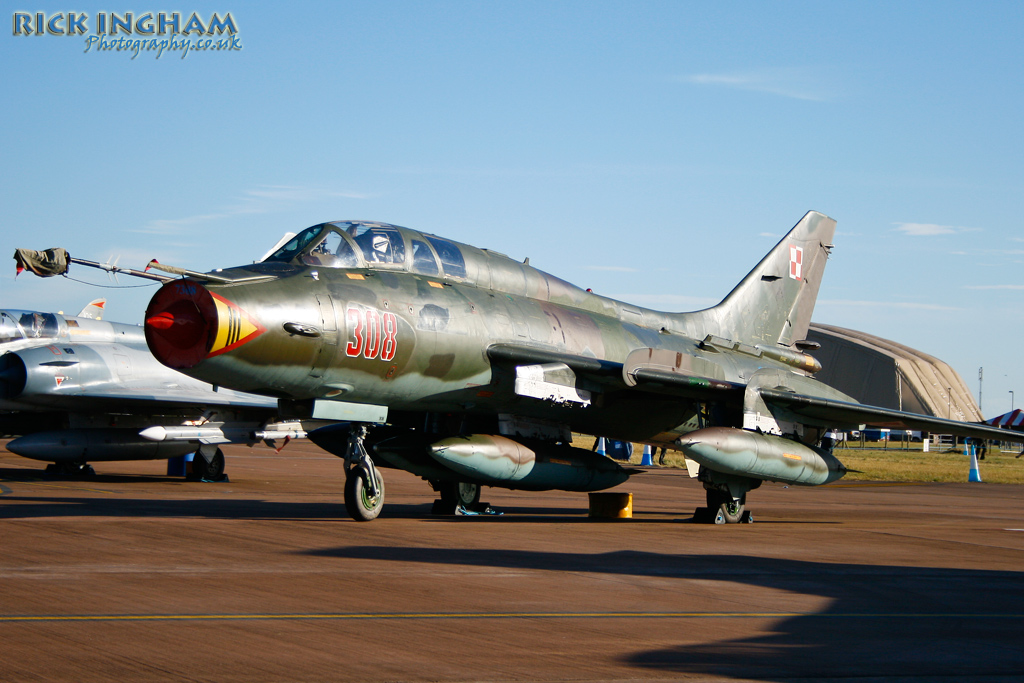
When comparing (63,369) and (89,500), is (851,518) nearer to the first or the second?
(89,500)

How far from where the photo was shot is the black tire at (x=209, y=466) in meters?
22.5

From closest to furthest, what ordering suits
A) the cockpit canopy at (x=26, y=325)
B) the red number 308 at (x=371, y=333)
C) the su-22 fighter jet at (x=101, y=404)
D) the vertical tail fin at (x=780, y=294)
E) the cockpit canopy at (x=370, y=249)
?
the red number 308 at (x=371, y=333), the cockpit canopy at (x=370, y=249), the vertical tail fin at (x=780, y=294), the su-22 fighter jet at (x=101, y=404), the cockpit canopy at (x=26, y=325)

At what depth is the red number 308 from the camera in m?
11.7

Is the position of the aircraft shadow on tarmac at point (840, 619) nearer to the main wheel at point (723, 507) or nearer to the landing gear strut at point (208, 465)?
the main wheel at point (723, 507)

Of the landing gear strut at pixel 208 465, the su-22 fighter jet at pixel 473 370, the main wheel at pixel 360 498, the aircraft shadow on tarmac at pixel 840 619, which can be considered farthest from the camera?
the landing gear strut at pixel 208 465

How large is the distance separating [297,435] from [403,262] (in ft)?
31.9

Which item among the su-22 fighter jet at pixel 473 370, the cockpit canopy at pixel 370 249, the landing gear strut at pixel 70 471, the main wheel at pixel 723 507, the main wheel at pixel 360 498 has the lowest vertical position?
the landing gear strut at pixel 70 471

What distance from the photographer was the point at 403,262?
12992 mm

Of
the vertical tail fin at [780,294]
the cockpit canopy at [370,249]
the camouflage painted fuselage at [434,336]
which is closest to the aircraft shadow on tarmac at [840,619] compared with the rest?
the camouflage painted fuselage at [434,336]

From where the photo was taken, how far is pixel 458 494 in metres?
15.0

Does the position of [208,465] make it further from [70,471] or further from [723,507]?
[723,507]

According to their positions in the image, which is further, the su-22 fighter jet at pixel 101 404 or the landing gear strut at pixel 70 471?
the landing gear strut at pixel 70 471

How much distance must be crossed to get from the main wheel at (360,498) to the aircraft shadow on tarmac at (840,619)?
227 cm

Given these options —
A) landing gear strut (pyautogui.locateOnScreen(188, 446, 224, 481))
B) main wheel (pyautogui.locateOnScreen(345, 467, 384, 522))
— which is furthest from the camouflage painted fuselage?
landing gear strut (pyautogui.locateOnScreen(188, 446, 224, 481))
